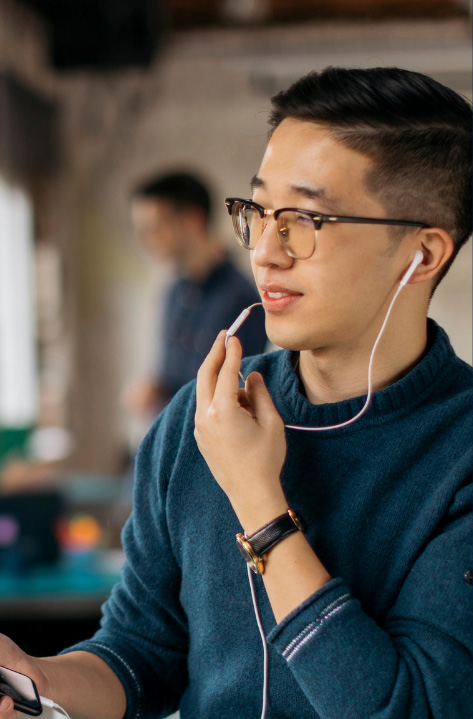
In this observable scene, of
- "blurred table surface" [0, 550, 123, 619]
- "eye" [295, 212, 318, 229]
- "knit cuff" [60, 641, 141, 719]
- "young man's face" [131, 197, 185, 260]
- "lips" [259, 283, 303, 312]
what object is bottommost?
"blurred table surface" [0, 550, 123, 619]

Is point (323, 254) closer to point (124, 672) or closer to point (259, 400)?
point (259, 400)

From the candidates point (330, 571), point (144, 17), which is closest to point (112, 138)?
point (144, 17)

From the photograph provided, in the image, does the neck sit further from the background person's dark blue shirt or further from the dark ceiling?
the dark ceiling

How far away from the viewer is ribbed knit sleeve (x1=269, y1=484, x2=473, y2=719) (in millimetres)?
670

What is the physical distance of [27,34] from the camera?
435 centimetres

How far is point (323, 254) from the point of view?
767 millimetres

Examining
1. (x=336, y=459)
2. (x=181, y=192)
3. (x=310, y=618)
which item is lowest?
(x=310, y=618)

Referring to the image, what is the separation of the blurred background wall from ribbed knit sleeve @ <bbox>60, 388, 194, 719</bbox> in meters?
3.35

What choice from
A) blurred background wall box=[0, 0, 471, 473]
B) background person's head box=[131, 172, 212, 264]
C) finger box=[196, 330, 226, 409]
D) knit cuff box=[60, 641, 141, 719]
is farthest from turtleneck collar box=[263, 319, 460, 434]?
blurred background wall box=[0, 0, 471, 473]

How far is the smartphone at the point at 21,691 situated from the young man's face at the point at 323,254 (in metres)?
0.41

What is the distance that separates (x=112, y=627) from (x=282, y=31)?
407 cm

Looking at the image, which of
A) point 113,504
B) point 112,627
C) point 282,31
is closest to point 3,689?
point 112,627

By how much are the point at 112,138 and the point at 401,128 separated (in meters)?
4.35

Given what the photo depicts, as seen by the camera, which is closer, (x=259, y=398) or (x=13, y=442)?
(x=259, y=398)
